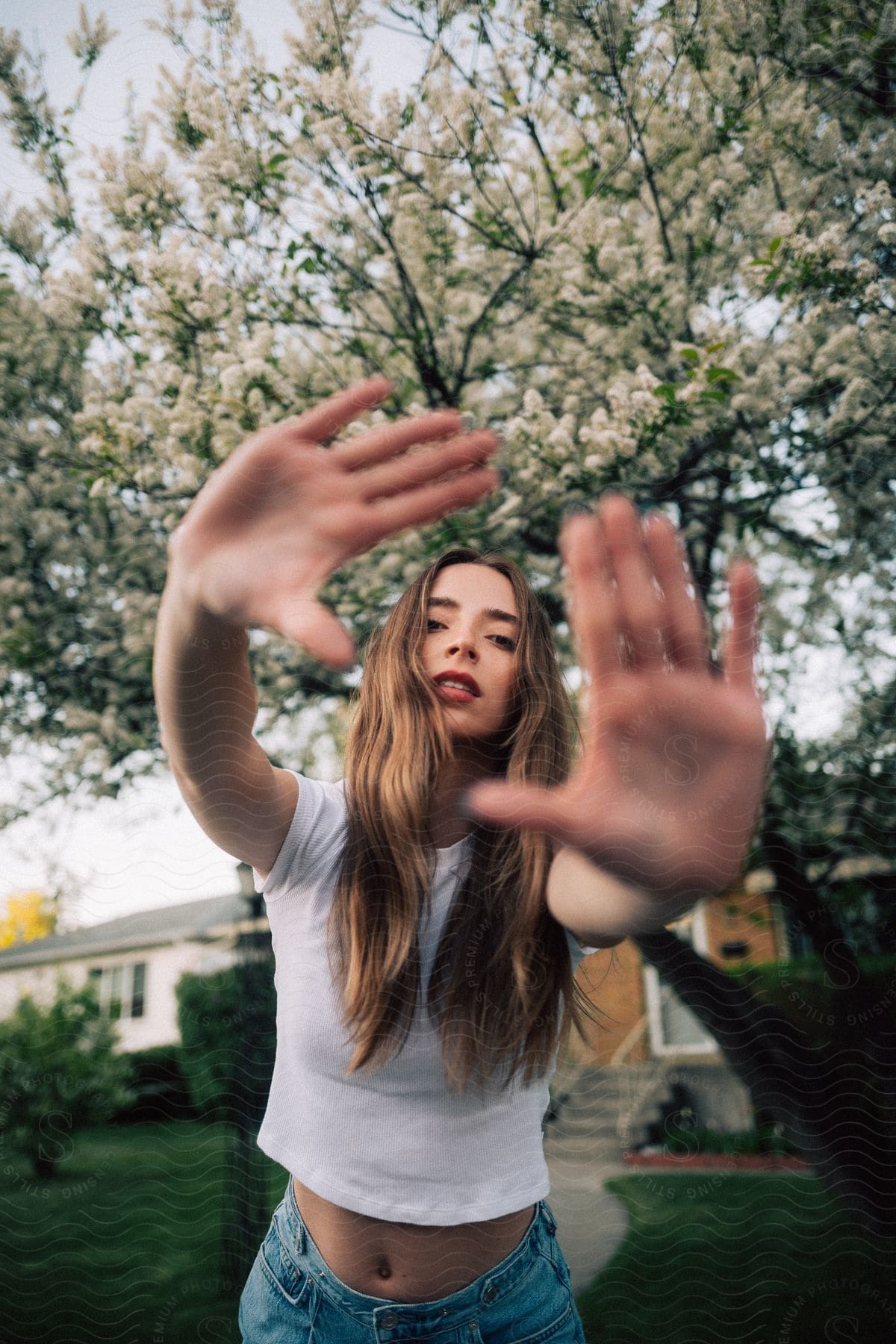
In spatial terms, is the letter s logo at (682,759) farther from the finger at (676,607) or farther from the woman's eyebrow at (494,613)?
the woman's eyebrow at (494,613)

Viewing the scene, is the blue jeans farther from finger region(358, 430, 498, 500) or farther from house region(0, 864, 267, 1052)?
house region(0, 864, 267, 1052)

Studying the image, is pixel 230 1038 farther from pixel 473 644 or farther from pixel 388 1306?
pixel 473 644

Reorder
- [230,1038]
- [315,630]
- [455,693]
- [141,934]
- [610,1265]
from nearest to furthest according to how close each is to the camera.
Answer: [315,630]
[455,693]
[141,934]
[610,1265]
[230,1038]

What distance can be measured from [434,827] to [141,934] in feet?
3.53

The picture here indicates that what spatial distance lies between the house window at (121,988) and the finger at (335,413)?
1.78 metres

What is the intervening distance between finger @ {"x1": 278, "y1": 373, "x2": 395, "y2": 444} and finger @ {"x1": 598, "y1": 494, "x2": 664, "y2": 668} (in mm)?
133

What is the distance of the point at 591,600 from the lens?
17.0 inches

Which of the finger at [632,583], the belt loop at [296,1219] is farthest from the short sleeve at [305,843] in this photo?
the finger at [632,583]

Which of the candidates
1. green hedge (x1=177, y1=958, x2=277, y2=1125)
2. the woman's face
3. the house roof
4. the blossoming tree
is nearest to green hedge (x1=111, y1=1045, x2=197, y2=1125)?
green hedge (x1=177, y1=958, x2=277, y2=1125)

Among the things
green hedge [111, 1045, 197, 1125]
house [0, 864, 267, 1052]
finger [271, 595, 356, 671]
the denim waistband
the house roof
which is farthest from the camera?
green hedge [111, 1045, 197, 1125]

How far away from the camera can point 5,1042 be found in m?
2.18

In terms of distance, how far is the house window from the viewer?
2.02 meters

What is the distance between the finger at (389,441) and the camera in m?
0.46

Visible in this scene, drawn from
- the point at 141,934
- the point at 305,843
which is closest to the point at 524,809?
the point at 305,843
